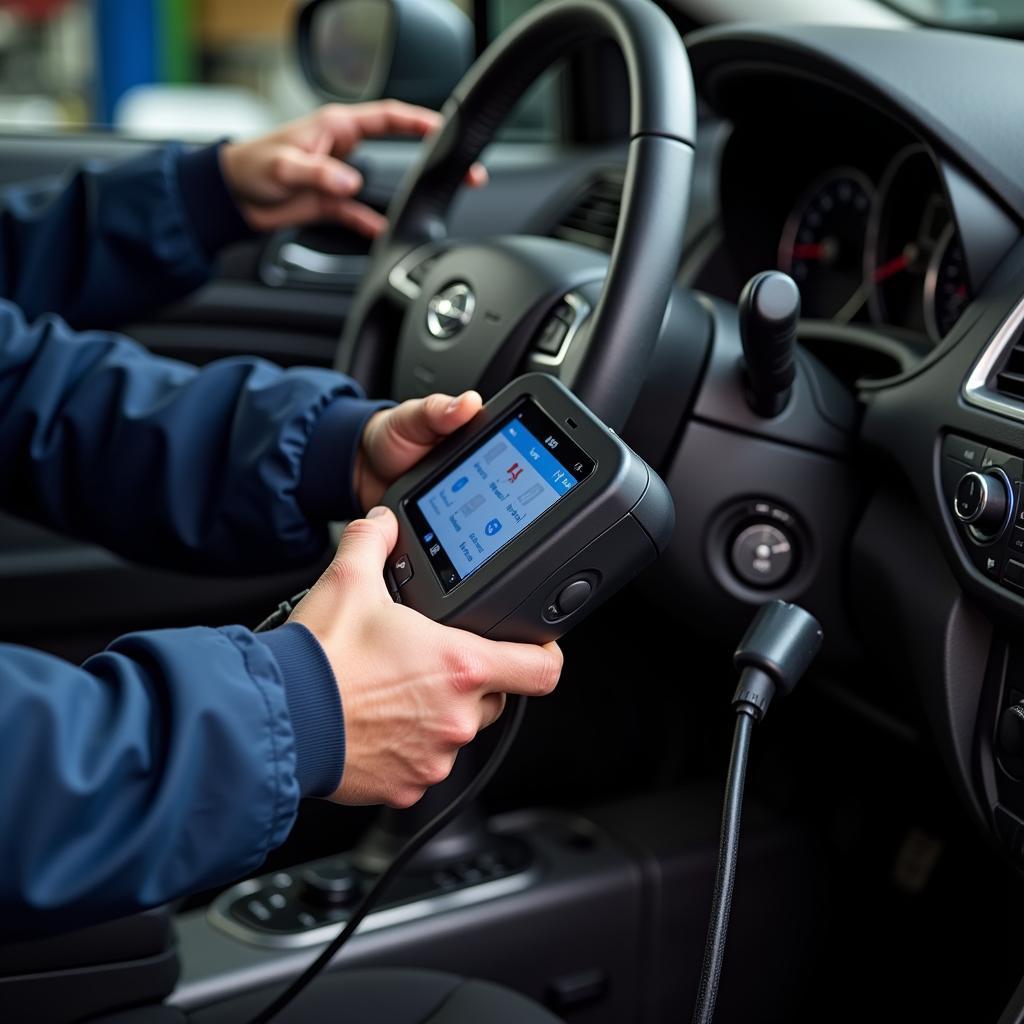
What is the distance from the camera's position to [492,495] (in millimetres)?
702

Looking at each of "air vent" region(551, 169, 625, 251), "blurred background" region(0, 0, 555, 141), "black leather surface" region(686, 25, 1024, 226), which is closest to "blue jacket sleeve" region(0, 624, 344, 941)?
"black leather surface" region(686, 25, 1024, 226)

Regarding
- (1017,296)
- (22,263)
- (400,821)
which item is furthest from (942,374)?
(22,263)

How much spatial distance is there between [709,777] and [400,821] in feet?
1.27

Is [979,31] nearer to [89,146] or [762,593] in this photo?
[762,593]

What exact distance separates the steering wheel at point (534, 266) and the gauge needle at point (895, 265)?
257mm

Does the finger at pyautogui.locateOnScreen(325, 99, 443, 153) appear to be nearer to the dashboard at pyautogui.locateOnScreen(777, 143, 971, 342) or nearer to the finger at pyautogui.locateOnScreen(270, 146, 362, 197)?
the finger at pyautogui.locateOnScreen(270, 146, 362, 197)

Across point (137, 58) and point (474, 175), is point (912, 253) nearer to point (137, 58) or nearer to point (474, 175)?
point (474, 175)

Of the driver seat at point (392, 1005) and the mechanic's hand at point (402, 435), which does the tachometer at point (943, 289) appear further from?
the driver seat at point (392, 1005)

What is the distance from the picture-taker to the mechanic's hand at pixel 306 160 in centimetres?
119

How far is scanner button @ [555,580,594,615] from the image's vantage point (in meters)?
0.63

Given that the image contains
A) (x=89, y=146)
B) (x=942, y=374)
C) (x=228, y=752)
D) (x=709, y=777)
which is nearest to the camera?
(x=228, y=752)

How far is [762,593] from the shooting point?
0.88 m

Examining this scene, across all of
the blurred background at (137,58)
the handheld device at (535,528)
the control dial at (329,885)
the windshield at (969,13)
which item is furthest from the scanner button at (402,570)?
the blurred background at (137,58)

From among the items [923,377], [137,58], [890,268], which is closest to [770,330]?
[923,377]
